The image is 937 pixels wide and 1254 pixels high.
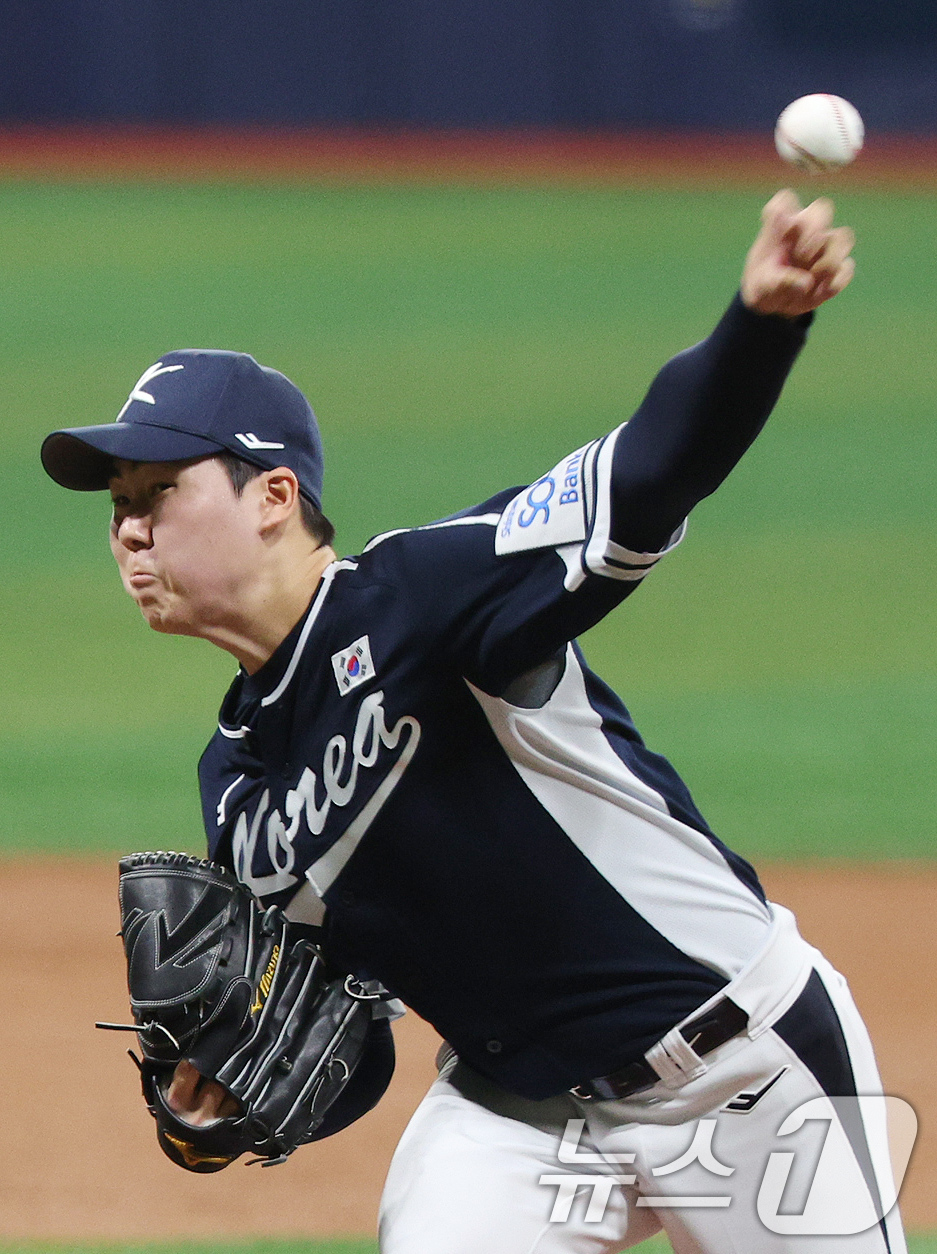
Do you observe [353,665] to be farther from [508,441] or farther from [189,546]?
[508,441]

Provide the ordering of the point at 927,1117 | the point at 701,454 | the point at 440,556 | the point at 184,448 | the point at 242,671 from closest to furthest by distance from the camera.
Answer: the point at 701,454
the point at 440,556
the point at 184,448
the point at 242,671
the point at 927,1117

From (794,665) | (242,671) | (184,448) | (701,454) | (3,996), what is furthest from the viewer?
(794,665)

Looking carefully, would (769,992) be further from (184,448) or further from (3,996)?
(3,996)

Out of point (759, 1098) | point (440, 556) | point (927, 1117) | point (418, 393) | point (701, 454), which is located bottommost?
point (418, 393)

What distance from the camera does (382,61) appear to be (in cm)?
2133

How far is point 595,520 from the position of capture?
2.29m

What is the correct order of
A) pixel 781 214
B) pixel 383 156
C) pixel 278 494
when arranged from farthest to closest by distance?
1. pixel 383 156
2. pixel 278 494
3. pixel 781 214

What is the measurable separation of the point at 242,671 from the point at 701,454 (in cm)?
100

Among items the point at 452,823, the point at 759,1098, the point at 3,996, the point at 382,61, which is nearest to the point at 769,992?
the point at 759,1098

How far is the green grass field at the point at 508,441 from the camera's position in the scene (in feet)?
25.5

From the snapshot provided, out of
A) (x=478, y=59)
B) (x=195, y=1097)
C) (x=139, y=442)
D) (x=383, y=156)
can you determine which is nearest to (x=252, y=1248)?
(x=195, y=1097)

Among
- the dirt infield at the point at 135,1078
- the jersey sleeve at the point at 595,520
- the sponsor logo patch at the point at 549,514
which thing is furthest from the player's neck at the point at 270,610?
the dirt infield at the point at 135,1078

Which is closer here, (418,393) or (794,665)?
(794,665)

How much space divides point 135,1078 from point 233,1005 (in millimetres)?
2399
